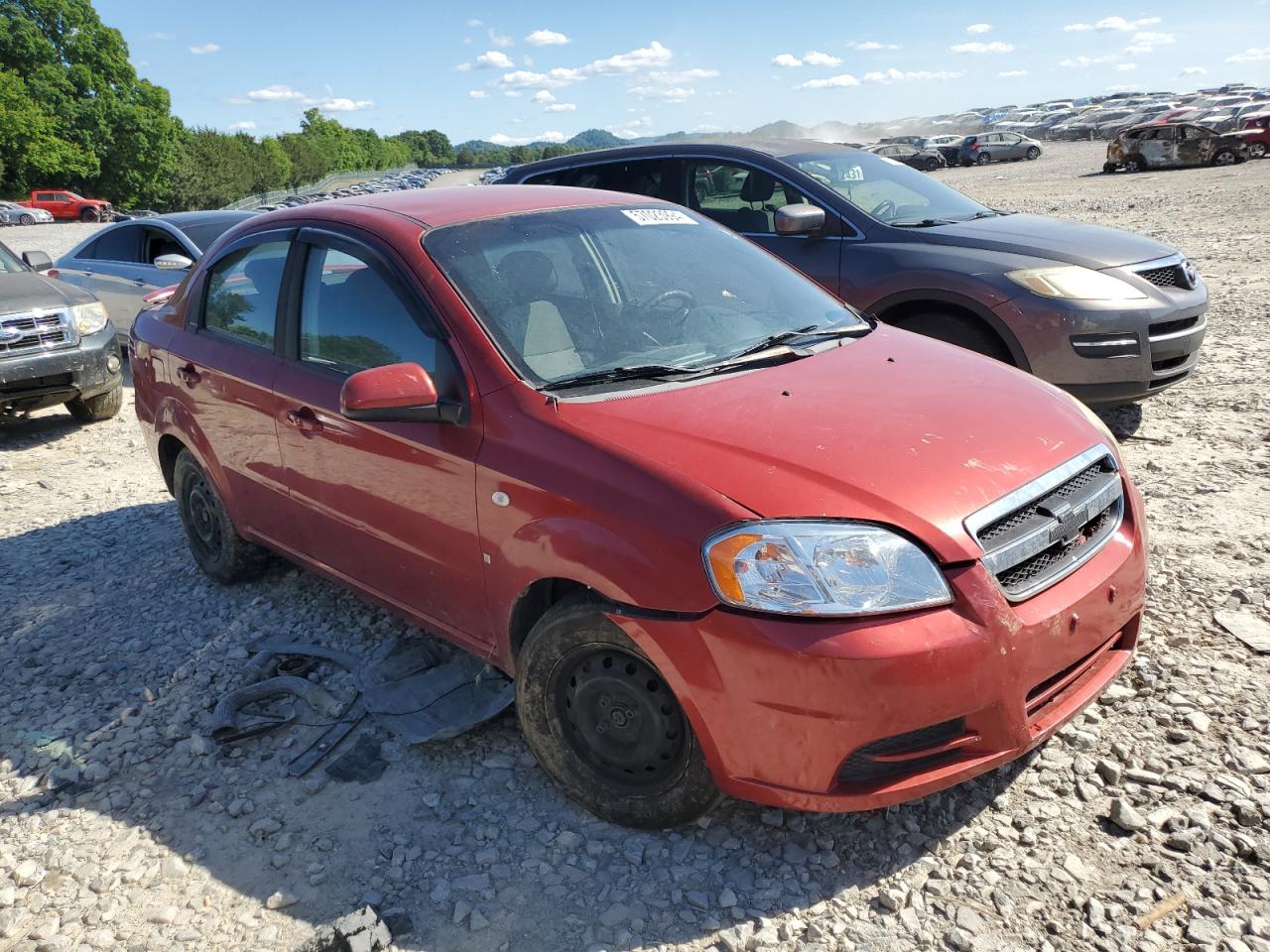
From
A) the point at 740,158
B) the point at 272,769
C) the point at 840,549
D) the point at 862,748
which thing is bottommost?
A: the point at 272,769

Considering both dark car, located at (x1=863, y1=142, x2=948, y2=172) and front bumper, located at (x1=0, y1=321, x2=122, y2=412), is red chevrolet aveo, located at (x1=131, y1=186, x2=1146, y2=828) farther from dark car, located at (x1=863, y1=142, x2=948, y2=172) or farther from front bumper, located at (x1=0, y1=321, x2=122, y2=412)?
dark car, located at (x1=863, y1=142, x2=948, y2=172)

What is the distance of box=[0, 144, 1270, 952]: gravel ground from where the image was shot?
8.49ft

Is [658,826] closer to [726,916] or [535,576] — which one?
[726,916]

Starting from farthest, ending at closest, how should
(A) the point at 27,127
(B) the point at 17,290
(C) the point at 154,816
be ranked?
(A) the point at 27,127, (B) the point at 17,290, (C) the point at 154,816

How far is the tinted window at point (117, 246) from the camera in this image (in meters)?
10.2

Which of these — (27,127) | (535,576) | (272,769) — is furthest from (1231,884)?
(27,127)

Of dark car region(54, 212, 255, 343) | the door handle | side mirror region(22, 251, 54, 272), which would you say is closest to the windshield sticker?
the door handle

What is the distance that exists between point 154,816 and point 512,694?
1201 mm

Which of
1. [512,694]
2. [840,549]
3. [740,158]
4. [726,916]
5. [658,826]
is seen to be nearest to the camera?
[840,549]

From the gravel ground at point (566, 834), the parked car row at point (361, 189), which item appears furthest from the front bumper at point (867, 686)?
the parked car row at point (361, 189)

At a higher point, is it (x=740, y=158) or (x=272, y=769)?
(x=740, y=158)

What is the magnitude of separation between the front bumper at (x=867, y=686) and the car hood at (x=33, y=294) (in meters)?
7.21

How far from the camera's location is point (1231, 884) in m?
2.57

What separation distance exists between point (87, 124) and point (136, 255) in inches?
3003
